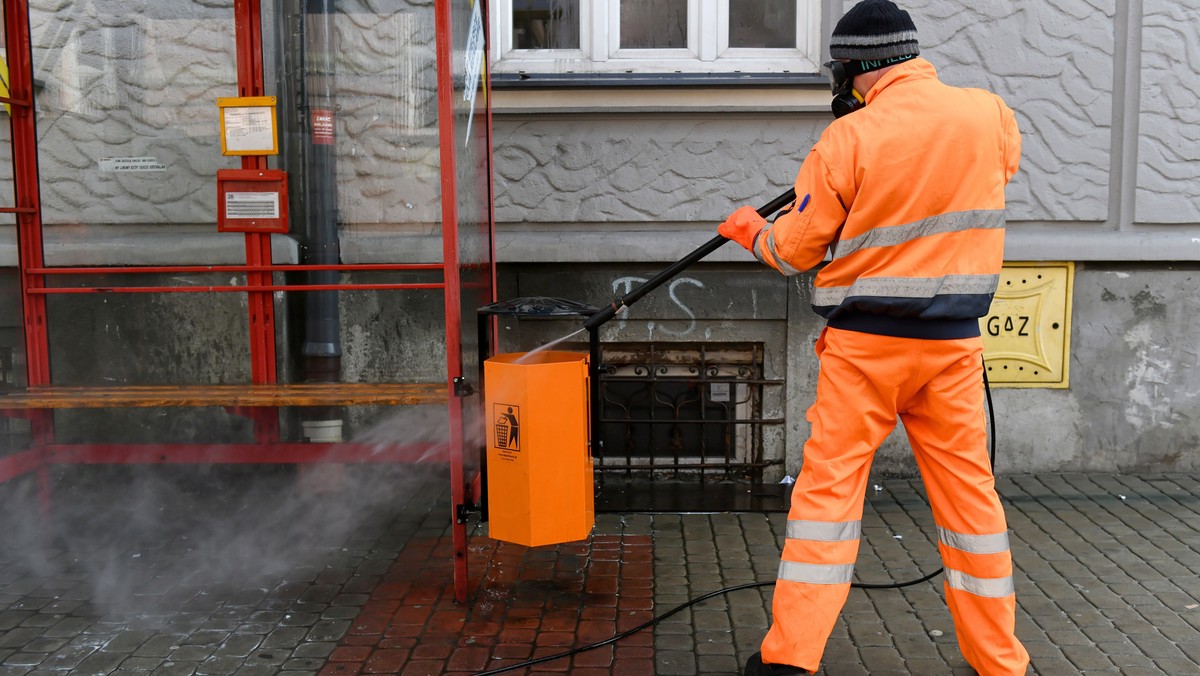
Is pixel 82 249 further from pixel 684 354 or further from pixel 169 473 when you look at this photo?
pixel 684 354

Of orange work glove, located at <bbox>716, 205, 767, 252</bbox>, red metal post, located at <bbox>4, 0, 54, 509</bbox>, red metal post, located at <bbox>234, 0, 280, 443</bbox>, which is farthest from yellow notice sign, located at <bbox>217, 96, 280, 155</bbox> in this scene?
orange work glove, located at <bbox>716, 205, 767, 252</bbox>

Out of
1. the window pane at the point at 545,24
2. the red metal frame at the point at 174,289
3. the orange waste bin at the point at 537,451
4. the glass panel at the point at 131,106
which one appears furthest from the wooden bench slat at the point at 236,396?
the window pane at the point at 545,24

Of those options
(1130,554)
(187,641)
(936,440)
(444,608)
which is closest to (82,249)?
(187,641)

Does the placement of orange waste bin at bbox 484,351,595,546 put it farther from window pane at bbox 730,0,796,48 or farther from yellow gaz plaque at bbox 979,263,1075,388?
yellow gaz plaque at bbox 979,263,1075,388

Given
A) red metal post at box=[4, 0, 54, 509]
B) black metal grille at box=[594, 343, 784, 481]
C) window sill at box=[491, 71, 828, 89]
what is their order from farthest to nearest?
1. black metal grille at box=[594, 343, 784, 481]
2. window sill at box=[491, 71, 828, 89]
3. red metal post at box=[4, 0, 54, 509]

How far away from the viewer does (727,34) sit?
17.6 ft

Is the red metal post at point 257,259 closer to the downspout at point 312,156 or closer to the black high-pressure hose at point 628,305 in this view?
the downspout at point 312,156

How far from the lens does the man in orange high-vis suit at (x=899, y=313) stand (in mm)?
2883

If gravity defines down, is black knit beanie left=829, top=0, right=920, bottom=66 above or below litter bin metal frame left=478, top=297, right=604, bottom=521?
above

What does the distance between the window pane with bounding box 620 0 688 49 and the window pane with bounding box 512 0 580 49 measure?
259 mm

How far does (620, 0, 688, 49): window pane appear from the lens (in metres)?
5.36

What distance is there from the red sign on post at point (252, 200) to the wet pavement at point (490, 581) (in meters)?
1.29

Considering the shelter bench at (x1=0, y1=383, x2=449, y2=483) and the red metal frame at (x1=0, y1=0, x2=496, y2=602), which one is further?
the red metal frame at (x1=0, y1=0, x2=496, y2=602)

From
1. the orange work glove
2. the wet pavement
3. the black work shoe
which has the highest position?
the orange work glove
